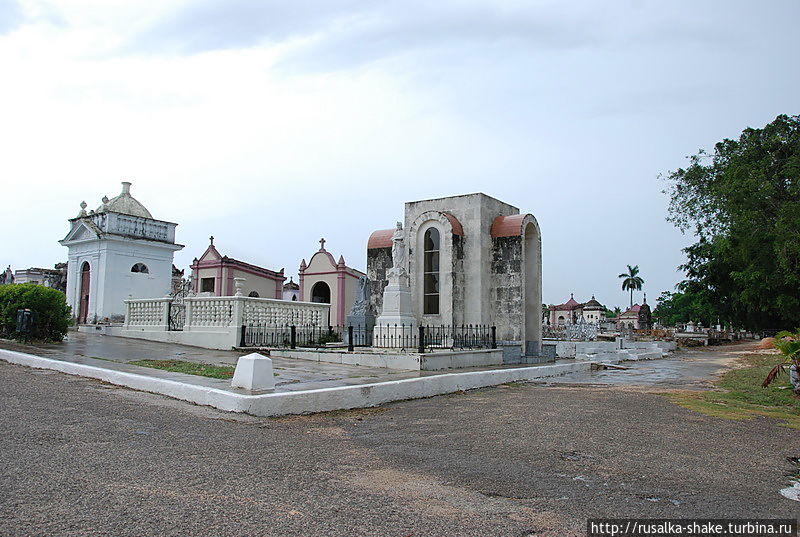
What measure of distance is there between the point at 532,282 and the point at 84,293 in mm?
19306

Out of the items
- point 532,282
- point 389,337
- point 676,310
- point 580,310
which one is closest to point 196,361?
point 389,337

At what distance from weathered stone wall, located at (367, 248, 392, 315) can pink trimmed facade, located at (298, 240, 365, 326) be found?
38.0ft

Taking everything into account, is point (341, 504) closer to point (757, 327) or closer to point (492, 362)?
point (492, 362)

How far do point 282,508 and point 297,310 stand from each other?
49.7ft

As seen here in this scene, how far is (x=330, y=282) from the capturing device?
101 ft

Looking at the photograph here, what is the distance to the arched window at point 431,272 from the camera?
58.6 feet

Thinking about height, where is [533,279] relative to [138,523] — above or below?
above

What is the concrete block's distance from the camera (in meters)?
7.80

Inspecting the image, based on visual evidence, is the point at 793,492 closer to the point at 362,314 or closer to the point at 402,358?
the point at 402,358

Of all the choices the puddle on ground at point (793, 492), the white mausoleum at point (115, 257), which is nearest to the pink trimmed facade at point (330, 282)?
the white mausoleum at point (115, 257)

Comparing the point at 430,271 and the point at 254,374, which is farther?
the point at 430,271

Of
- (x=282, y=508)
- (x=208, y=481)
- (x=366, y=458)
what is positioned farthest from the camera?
(x=366, y=458)

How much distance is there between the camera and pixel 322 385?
8.45 metres

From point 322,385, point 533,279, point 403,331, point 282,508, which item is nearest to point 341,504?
point 282,508
